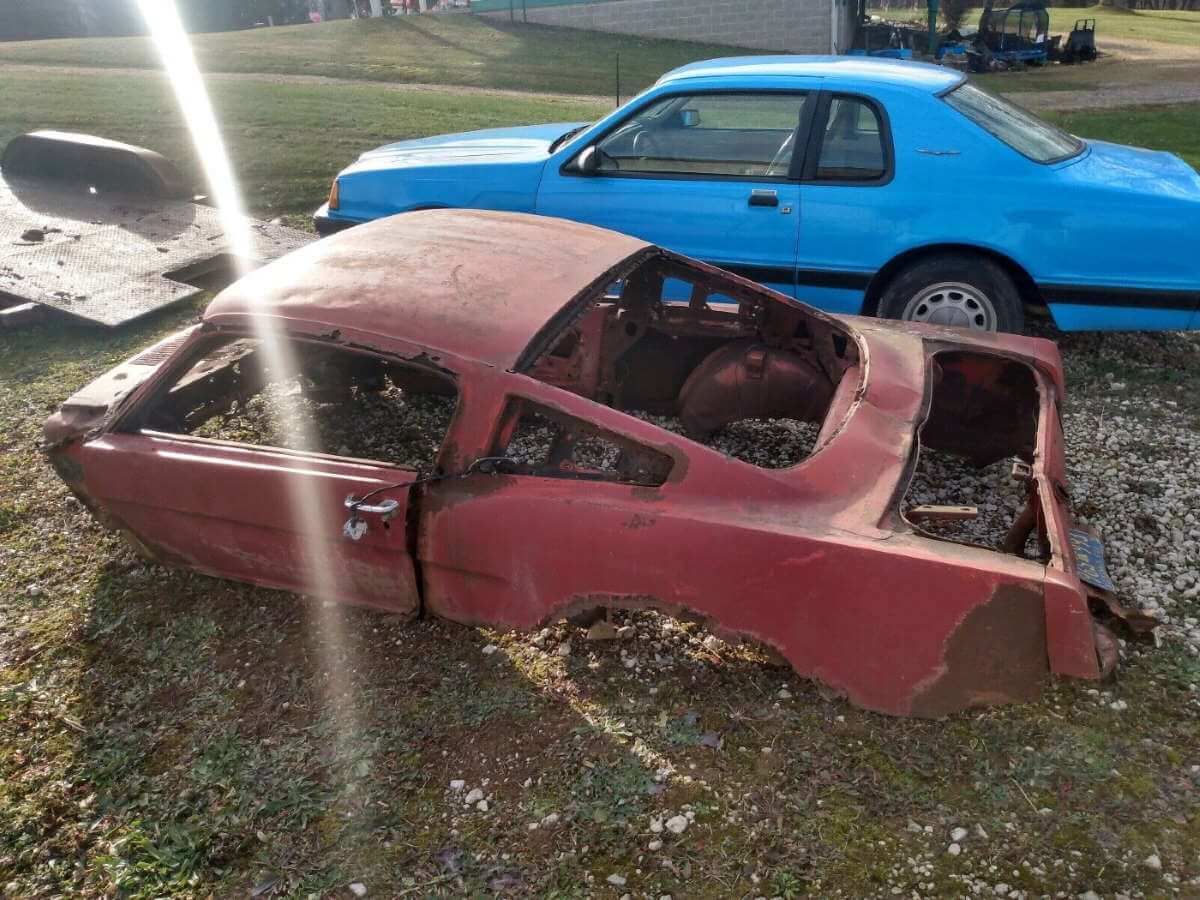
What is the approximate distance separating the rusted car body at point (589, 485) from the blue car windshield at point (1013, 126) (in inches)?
61.2

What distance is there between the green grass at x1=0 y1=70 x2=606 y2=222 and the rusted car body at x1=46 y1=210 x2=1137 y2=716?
5953mm

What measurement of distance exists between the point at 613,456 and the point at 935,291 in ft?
6.71

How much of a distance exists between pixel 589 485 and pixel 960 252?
3.10 m

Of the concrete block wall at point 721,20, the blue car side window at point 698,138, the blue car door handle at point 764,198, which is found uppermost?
the concrete block wall at point 721,20

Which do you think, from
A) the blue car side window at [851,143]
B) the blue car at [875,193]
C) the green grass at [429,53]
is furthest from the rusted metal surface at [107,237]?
the green grass at [429,53]

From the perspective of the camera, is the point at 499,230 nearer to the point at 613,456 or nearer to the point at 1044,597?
the point at 613,456

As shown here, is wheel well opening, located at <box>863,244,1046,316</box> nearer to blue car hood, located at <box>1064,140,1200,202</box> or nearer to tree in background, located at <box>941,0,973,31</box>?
blue car hood, located at <box>1064,140,1200,202</box>

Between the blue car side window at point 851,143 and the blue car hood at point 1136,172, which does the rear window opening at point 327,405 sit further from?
the blue car hood at point 1136,172

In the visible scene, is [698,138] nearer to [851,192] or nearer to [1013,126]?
[851,192]

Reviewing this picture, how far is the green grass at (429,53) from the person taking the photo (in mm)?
17906

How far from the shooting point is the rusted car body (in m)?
2.41

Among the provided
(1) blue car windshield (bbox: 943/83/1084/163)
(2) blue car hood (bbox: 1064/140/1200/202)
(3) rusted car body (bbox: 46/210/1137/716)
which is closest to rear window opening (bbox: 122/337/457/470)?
(3) rusted car body (bbox: 46/210/1137/716)

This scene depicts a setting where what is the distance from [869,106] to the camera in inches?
183

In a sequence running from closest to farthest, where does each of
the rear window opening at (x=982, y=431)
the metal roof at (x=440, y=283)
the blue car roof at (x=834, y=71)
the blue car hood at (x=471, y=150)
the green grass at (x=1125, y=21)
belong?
the metal roof at (x=440, y=283)
the rear window opening at (x=982, y=431)
the blue car roof at (x=834, y=71)
the blue car hood at (x=471, y=150)
the green grass at (x=1125, y=21)
